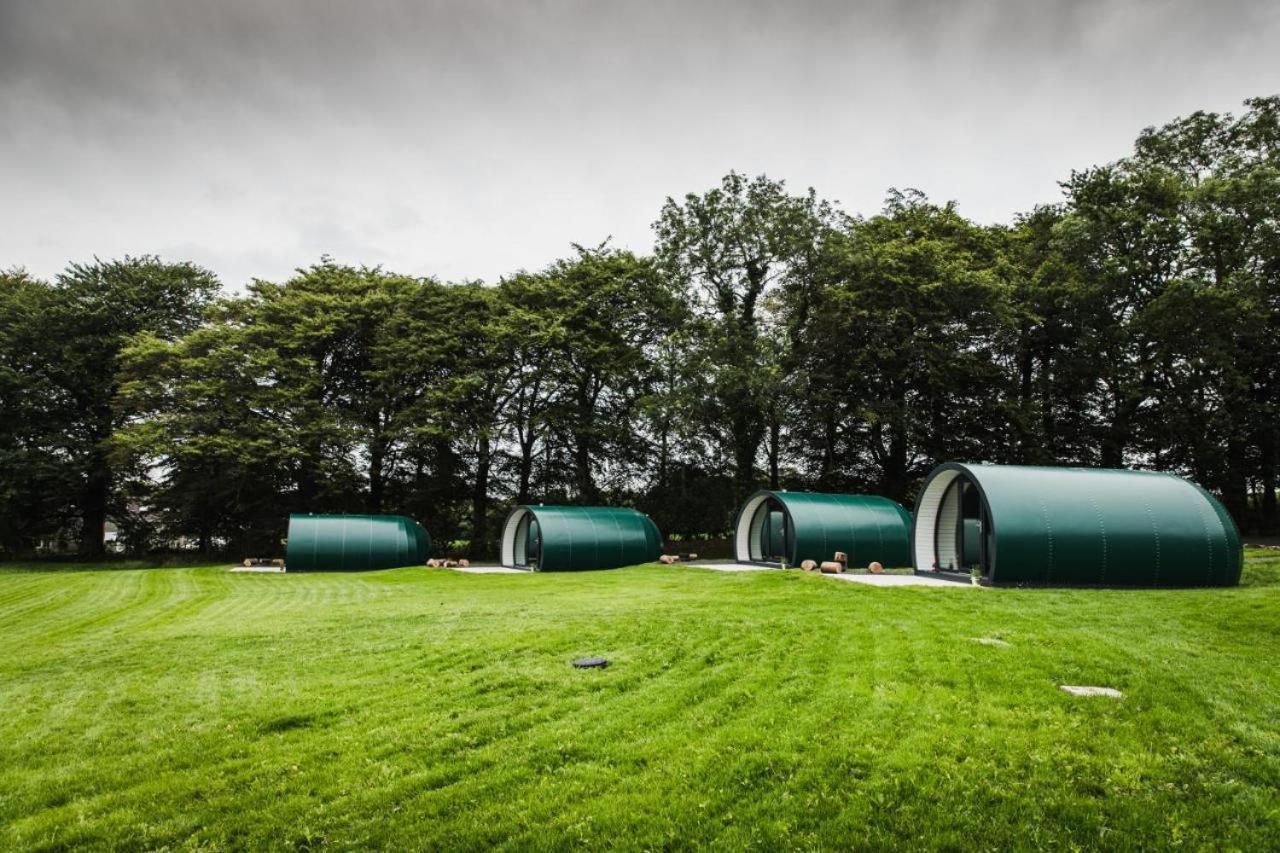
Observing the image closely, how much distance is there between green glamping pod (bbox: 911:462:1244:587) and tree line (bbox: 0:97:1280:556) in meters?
18.4

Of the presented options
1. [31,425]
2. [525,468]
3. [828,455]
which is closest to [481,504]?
[525,468]

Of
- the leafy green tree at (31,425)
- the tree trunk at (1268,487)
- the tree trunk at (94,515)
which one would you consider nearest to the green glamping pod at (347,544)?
the leafy green tree at (31,425)

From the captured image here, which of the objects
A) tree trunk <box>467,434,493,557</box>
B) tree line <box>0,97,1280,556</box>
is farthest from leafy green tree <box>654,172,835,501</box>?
tree trunk <box>467,434,493,557</box>

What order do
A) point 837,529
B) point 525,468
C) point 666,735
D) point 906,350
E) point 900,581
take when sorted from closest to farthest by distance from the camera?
1. point 666,735
2. point 900,581
3. point 837,529
4. point 906,350
5. point 525,468

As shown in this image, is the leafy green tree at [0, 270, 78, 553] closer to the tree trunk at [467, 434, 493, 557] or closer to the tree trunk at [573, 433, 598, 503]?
the tree trunk at [467, 434, 493, 557]

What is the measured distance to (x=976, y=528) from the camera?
21672 millimetres

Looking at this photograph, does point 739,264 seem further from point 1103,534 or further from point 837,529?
point 1103,534

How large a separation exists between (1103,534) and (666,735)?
15.8 m

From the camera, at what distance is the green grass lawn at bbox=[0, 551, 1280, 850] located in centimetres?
533

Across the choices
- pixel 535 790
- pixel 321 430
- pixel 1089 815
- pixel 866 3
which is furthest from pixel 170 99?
pixel 321 430

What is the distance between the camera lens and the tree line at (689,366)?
35.6m

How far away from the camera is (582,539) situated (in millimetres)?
30531

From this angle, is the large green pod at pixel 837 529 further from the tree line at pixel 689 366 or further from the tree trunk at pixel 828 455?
the tree trunk at pixel 828 455

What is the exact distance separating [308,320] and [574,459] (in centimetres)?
1809
